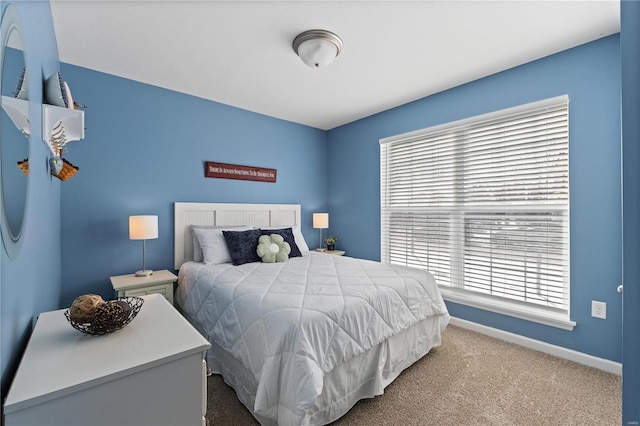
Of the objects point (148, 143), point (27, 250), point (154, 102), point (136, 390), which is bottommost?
point (136, 390)

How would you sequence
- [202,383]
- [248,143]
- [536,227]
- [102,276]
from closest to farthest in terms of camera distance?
1. [202,383]
2. [536,227]
3. [102,276]
4. [248,143]

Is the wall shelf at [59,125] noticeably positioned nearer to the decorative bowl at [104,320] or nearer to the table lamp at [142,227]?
the table lamp at [142,227]

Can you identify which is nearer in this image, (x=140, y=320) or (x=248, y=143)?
(x=140, y=320)

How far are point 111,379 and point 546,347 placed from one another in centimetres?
315

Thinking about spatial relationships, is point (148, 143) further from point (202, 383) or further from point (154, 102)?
point (202, 383)

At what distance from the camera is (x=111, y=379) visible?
853 mm

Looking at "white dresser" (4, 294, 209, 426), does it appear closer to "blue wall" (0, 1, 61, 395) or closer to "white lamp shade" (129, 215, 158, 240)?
"blue wall" (0, 1, 61, 395)

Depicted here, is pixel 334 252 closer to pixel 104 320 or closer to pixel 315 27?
pixel 315 27

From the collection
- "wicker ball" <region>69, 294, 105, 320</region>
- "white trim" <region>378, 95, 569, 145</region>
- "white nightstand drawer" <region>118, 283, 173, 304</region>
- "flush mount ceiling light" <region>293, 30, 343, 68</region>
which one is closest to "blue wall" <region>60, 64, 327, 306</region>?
"white nightstand drawer" <region>118, 283, 173, 304</region>

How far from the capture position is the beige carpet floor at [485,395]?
5.69 ft

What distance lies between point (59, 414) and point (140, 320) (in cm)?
45

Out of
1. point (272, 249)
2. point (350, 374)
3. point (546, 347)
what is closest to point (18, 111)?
point (350, 374)

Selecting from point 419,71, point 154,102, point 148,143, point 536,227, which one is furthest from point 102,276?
point 536,227

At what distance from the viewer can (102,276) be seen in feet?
9.17
